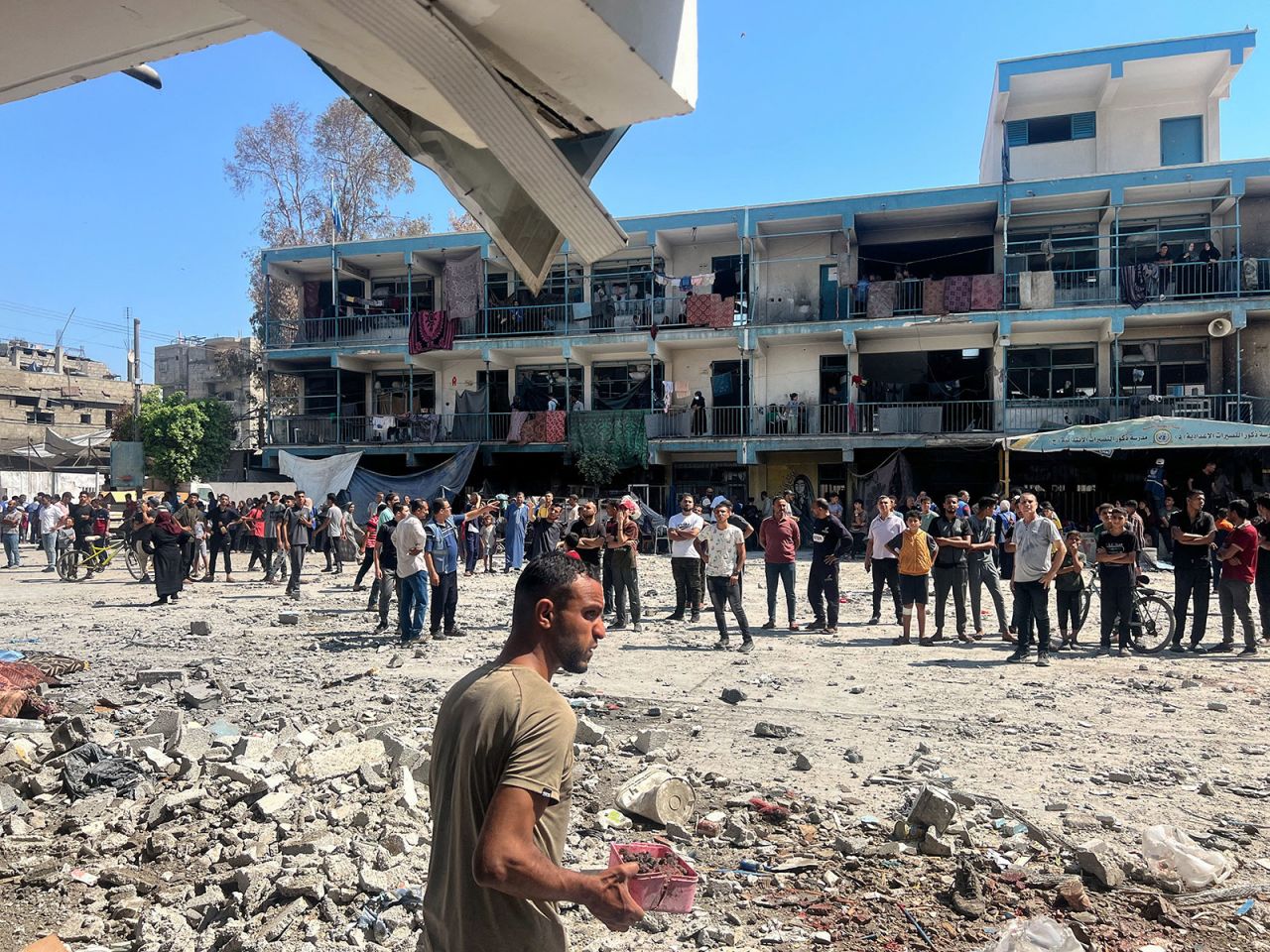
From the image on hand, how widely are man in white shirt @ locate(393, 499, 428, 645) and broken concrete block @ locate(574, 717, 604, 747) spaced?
13.9ft

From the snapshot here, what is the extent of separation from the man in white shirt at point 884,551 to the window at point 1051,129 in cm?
2150

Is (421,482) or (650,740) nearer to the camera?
(650,740)

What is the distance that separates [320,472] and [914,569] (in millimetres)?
21726

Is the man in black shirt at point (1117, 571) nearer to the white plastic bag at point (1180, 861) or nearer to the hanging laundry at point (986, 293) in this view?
the white plastic bag at point (1180, 861)

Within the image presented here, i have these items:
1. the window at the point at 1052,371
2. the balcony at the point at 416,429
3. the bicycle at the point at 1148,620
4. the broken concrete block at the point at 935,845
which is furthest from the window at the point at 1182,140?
the broken concrete block at the point at 935,845

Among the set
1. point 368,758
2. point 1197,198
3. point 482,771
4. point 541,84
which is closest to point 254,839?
point 368,758

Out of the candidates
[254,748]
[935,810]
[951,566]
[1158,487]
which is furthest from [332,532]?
[1158,487]

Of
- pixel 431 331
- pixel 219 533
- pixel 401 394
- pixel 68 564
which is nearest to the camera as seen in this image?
pixel 68 564

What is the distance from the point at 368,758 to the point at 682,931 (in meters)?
2.71

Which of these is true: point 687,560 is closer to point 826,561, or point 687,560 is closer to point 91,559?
point 826,561

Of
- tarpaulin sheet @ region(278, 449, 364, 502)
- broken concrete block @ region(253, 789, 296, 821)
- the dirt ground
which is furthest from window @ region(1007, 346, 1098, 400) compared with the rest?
broken concrete block @ region(253, 789, 296, 821)

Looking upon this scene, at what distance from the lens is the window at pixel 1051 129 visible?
27531 millimetres

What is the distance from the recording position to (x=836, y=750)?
6.45 m

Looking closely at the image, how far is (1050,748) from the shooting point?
6402 mm
